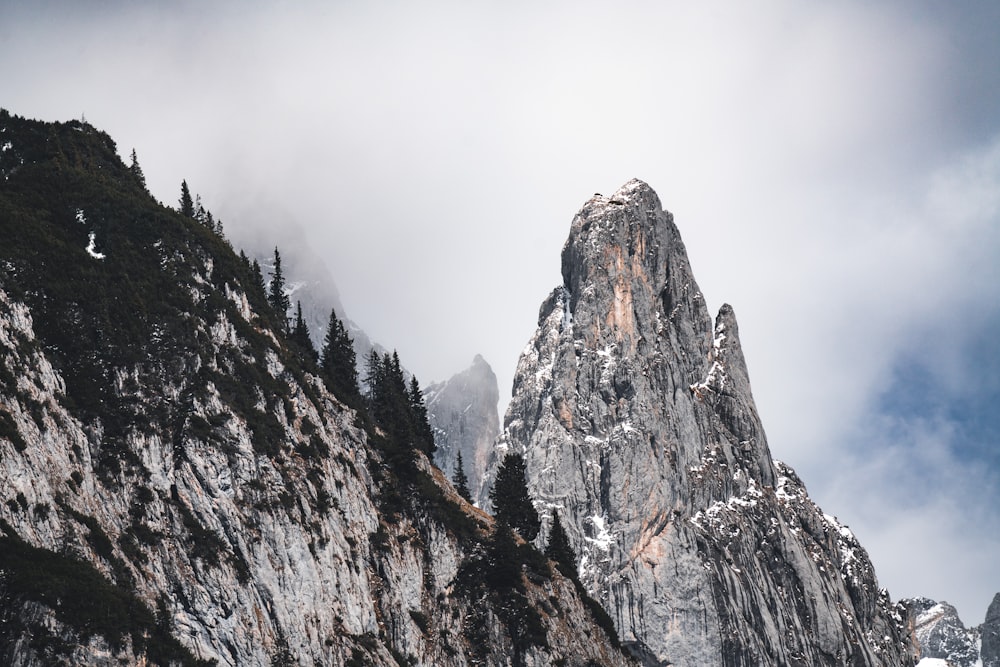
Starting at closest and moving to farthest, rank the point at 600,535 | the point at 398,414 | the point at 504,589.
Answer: the point at 504,589, the point at 398,414, the point at 600,535

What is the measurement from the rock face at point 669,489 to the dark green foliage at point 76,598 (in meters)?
107

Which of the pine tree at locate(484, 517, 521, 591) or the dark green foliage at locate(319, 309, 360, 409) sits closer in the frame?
the pine tree at locate(484, 517, 521, 591)

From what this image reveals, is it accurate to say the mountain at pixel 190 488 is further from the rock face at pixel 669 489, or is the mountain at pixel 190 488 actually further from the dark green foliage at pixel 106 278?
the rock face at pixel 669 489

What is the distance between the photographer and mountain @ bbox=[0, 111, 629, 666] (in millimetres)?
62469

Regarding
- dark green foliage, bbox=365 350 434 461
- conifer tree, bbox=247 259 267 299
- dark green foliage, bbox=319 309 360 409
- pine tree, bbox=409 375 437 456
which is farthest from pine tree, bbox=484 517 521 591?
conifer tree, bbox=247 259 267 299

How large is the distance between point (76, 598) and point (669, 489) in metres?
127

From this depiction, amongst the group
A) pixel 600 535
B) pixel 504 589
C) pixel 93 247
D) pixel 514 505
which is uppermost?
pixel 600 535

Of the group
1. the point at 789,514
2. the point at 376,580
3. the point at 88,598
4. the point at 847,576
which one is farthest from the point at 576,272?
the point at 88,598

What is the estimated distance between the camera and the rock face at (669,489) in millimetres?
163875

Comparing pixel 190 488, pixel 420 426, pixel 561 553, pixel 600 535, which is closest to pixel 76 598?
pixel 190 488

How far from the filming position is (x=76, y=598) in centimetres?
5666

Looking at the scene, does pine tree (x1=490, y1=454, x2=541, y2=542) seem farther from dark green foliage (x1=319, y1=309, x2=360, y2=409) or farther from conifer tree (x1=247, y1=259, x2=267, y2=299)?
conifer tree (x1=247, y1=259, x2=267, y2=299)

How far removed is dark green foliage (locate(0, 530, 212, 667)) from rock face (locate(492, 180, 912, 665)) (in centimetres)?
10740

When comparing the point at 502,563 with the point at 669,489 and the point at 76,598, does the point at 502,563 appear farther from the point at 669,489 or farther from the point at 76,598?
the point at 669,489
